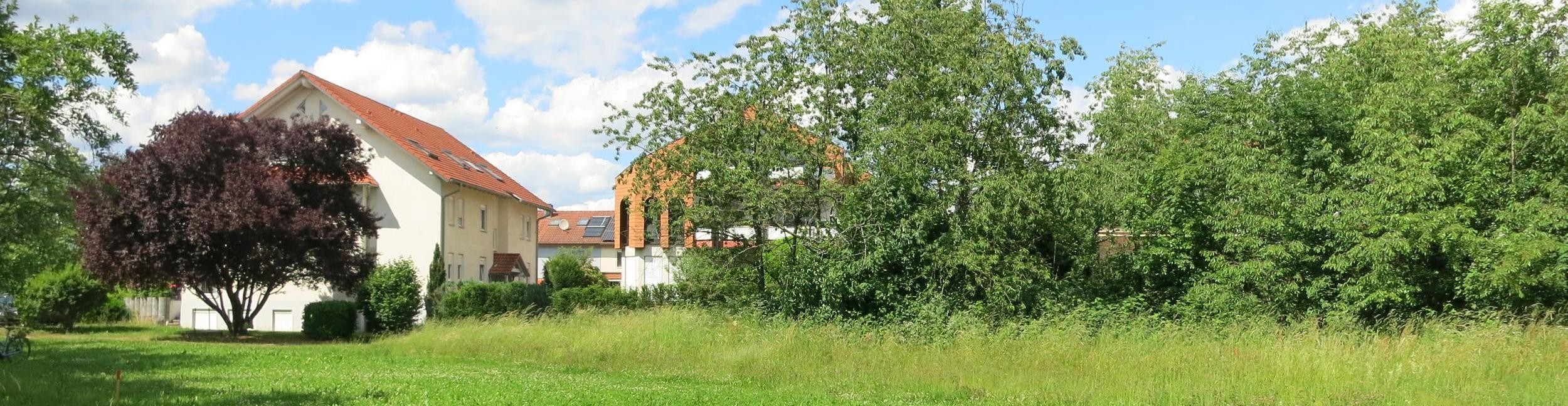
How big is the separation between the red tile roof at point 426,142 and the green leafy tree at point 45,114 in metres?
17.4

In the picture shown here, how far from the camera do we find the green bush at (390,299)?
28.5 metres

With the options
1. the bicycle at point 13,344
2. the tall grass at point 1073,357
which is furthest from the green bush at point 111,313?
the bicycle at point 13,344

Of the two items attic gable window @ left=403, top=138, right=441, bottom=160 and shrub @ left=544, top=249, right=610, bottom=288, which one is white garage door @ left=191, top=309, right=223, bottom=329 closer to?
attic gable window @ left=403, top=138, right=441, bottom=160

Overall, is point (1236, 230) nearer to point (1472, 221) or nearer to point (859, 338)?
point (1472, 221)

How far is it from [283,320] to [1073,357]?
2624 centimetres

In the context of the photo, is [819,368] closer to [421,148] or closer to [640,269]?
[421,148]

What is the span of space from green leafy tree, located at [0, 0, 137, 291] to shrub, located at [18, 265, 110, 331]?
46.2 feet

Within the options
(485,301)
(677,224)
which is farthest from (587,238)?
(677,224)

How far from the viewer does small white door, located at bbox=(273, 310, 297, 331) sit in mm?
34531

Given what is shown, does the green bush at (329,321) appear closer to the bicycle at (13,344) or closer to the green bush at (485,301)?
the green bush at (485,301)

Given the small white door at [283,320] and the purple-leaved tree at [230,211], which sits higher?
the purple-leaved tree at [230,211]

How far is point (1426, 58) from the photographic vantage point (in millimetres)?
22078

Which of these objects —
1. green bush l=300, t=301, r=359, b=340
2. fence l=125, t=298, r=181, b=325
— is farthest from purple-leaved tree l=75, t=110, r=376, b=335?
fence l=125, t=298, r=181, b=325

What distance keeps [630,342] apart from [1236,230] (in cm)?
1210
